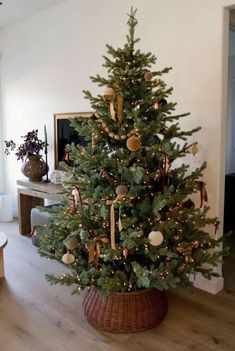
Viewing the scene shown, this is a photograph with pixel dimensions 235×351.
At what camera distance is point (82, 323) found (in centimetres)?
227

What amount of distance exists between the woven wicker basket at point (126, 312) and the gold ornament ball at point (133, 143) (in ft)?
3.06

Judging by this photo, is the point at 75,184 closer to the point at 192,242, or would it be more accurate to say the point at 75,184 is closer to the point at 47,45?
the point at 192,242

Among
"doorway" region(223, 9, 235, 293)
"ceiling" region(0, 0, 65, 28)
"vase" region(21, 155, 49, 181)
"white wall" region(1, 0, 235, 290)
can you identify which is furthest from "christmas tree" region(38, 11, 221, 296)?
"ceiling" region(0, 0, 65, 28)

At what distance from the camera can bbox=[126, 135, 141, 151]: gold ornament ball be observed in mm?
1961

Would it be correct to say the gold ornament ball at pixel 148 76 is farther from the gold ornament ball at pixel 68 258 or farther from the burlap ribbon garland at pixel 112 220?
the gold ornament ball at pixel 68 258

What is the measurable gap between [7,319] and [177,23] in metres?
2.58

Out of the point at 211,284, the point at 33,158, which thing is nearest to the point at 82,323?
the point at 211,284

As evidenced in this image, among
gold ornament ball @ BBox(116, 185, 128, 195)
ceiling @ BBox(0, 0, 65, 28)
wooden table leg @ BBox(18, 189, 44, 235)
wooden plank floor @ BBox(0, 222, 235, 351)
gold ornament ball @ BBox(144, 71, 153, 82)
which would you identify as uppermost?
ceiling @ BBox(0, 0, 65, 28)

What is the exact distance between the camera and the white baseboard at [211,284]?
8.82 feet

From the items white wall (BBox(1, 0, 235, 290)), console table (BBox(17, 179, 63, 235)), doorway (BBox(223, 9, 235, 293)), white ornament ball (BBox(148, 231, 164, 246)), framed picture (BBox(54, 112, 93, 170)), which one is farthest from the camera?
framed picture (BBox(54, 112, 93, 170))

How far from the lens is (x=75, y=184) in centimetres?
219

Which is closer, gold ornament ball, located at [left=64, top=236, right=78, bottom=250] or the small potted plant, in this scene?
gold ornament ball, located at [left=64, top=236, right=78, bottom=250]

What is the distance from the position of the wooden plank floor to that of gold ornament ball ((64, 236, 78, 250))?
22.7 inches

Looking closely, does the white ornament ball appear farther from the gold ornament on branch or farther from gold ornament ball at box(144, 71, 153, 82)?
gold ornament ball at box(144, 71, 153, 82)
